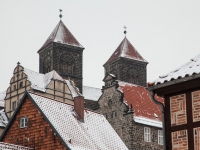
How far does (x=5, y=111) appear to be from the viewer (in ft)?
230

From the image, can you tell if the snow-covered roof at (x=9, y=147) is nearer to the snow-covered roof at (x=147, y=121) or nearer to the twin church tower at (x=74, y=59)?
the snow-covered roof at (x=147, y=121)

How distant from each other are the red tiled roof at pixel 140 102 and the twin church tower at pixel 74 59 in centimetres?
2118

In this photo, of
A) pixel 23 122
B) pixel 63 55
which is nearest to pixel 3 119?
pixel 23 122

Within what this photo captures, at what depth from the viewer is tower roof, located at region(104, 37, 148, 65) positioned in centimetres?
10344

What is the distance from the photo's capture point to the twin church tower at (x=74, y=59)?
98.3 meters

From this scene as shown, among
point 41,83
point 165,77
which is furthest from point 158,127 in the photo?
point 165,77

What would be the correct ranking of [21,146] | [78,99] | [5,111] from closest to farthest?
[21,146] < [78,99] < [5,111]

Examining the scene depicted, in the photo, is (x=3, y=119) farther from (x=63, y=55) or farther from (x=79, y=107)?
(x=63, y=55)

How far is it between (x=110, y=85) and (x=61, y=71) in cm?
2392

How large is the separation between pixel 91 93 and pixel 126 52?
14098 millimetres

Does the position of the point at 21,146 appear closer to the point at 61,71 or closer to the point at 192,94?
the point at 192,94

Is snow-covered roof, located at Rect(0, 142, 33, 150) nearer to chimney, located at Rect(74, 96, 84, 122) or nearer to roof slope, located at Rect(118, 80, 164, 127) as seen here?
chimney, located at Rect(74, 96, 84, 122)

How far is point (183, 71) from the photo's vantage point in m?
19.8

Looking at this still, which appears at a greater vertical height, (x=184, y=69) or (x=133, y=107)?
(x=133, y=107)
